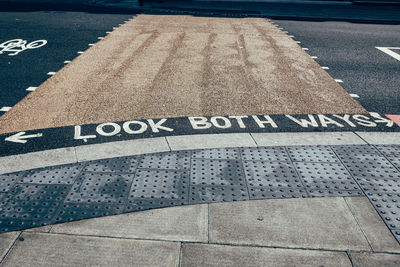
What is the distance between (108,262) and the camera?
11.3 feet

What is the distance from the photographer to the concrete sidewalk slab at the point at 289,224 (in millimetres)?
3721

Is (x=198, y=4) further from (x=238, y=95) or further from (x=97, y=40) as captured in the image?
(x=238, y=95)

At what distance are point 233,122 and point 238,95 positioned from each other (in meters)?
1.43

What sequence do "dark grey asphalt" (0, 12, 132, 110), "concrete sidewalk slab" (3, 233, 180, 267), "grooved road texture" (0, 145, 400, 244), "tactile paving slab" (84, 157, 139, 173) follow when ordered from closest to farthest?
"concrete sidewalk slab" (3, 233, 180, 267), "grooved road texture" (0, 145, 400, 244), "tactile paving slab" (84, 157, 139, 173), "dark grey asphalt" (0, 12, 132, 110)

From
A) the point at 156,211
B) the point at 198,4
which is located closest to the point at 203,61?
the point at 156,211

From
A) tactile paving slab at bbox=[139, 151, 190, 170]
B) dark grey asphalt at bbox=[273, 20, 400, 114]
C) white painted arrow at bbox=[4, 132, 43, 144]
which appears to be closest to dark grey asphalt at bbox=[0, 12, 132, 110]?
white painted arrow at bbox=[4, 132, 43, 144]

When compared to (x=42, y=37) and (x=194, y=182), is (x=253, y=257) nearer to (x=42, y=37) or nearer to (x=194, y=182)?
(x=194, y=182)

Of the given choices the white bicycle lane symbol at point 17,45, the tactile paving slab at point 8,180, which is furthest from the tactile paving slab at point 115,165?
the white bicycle lane symbol at point 17,45

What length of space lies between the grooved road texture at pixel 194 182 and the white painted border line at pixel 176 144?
0.61ft

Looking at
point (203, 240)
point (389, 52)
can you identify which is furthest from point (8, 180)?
point (389, 52)

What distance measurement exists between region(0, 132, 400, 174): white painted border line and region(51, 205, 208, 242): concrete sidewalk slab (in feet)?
4.84

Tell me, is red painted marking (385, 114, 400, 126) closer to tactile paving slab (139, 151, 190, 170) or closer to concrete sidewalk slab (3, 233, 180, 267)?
tactile paving slab (139, 151, 190, 170)

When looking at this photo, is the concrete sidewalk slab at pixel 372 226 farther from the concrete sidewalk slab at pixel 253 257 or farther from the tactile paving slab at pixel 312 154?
the tactile paving slab at pixel 312 154

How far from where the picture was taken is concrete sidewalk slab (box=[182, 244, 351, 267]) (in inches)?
136
